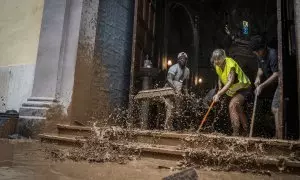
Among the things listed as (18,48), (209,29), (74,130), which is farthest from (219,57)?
(209,29)

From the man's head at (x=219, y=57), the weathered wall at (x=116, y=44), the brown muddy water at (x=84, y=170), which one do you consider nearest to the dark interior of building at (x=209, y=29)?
the weathered wall at (x=116, y=44)

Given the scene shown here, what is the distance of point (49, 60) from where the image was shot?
16.4ft

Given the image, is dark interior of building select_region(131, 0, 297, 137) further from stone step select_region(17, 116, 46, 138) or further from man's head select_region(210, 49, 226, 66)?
stone step select_region(17, 116, 46, 138)

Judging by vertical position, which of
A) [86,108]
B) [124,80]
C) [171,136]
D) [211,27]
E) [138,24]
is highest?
[211,27]

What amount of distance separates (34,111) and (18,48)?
6.25ft

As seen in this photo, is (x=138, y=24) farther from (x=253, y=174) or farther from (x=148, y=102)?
(x=253, y=174)

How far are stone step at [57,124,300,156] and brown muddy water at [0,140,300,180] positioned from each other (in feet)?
1.46

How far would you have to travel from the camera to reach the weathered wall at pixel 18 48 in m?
5.48

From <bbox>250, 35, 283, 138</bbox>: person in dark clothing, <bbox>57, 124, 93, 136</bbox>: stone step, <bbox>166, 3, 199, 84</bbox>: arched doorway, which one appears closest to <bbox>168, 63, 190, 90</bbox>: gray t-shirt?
<bbox>250, 35, 283, 138</bbox>: person in dark clothing

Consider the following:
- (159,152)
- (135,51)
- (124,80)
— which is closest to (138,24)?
(135,51)

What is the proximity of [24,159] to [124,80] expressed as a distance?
12.7ft

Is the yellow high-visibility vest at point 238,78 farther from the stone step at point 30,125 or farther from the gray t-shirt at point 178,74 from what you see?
the stone step at point 30,125

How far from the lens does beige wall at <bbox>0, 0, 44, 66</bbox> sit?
5.59 metres

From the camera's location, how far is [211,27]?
1609 cm
